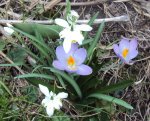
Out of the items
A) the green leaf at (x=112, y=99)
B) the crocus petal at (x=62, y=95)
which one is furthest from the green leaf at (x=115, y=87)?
the crocus petal at (x=62, y=95)

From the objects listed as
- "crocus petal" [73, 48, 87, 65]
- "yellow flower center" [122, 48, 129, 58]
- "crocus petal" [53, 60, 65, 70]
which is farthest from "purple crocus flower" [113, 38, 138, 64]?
"crocus petal" [53, 60, 65, 70]

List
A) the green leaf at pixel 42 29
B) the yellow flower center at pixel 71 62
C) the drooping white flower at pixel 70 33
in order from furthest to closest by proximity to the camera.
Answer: the green leaf at pixel 42 29
the yellow flower center at pixel 71 62
the drooping white flower at pixel 70 33

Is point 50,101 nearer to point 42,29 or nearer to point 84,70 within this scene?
point 84,70

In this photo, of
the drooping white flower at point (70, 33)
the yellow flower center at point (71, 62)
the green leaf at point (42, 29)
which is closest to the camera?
the drooping white flower at point (70, 33)

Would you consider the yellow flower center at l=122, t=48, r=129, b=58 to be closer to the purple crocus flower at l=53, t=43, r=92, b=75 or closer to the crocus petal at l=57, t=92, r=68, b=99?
the purple crocus flower at l=53, t=43, r=92, b=75

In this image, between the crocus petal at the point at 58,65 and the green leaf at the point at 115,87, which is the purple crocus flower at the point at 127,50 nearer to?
the green leaf at the point at 115,87

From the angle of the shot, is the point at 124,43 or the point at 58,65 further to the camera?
the point at 124,43

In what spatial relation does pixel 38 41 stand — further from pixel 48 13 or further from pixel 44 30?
pixel 48 13

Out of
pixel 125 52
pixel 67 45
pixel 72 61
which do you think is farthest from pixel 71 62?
pixel 125 52
